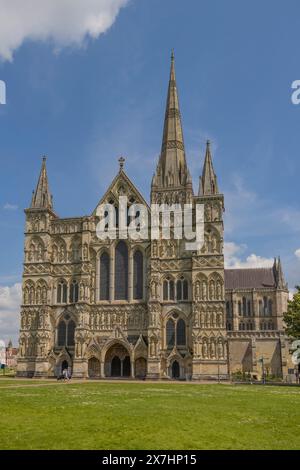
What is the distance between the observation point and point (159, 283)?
63750mm

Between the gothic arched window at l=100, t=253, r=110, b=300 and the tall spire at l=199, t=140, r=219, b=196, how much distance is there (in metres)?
16.1


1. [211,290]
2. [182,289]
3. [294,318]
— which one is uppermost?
[182,289]

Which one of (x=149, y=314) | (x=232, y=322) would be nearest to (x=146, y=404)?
(x=149, y=314)

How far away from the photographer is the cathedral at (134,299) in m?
61.7

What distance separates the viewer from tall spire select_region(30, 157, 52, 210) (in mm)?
71000

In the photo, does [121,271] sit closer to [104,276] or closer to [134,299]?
[104,276]

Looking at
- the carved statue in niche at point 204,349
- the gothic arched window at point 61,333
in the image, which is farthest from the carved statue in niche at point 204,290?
the gothic arched window at point 61,333

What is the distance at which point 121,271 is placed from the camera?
66.8 m

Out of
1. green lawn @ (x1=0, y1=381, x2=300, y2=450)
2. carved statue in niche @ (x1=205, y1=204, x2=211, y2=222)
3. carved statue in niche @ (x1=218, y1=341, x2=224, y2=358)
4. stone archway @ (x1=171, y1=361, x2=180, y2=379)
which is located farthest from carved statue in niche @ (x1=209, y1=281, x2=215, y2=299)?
green lawn @ (x1=0, y1=381, x2=300, y2=450)

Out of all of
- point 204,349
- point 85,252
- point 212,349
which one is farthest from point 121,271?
point 212,349

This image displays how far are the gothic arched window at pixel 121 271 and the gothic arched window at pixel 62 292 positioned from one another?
24.0 ft

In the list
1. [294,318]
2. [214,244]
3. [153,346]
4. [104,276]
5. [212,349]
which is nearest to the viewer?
[294,318]

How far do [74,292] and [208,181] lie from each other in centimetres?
2430

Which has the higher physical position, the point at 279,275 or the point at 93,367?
the point at 279,275
